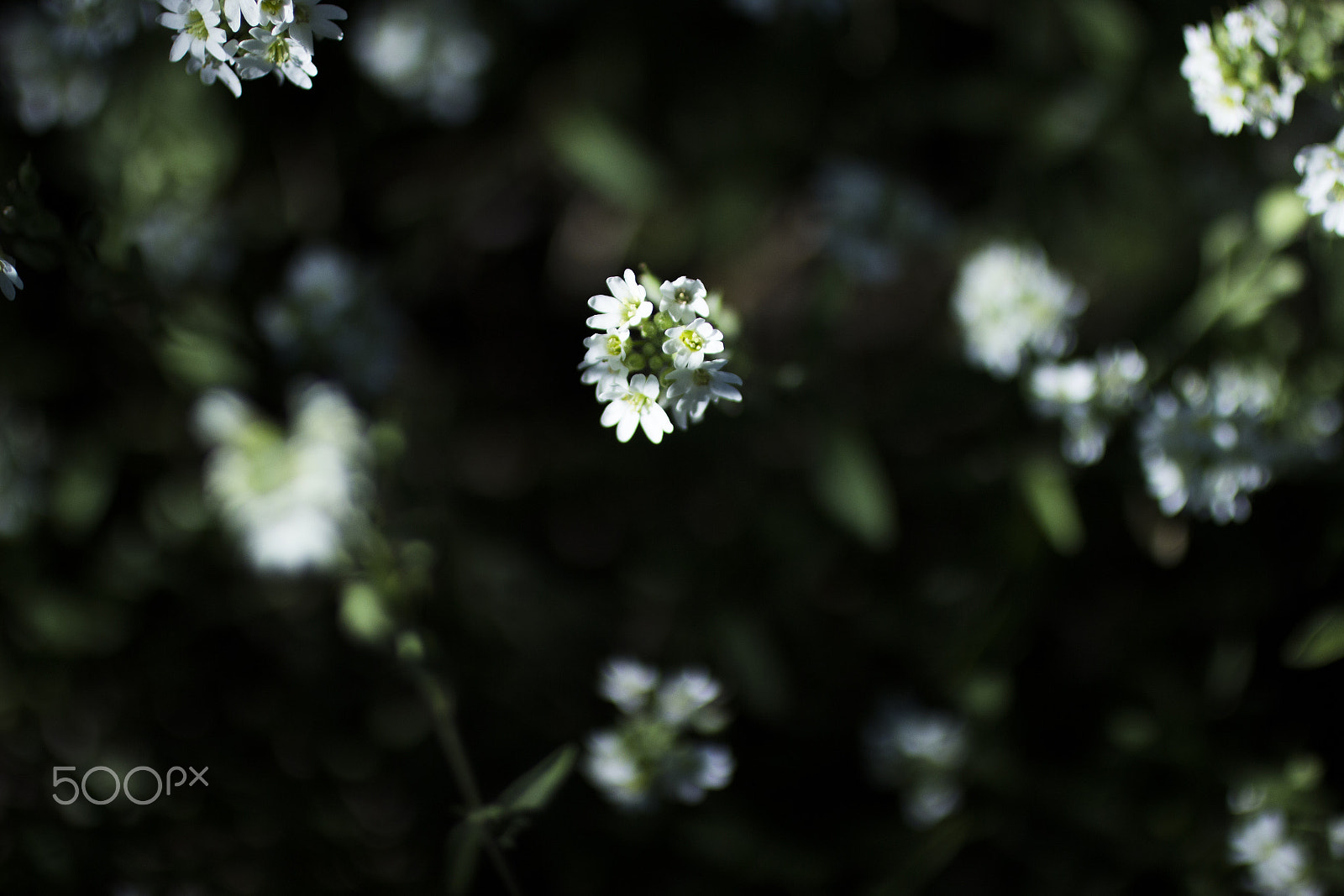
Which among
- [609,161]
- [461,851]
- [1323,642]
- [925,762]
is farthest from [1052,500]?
[609,161]

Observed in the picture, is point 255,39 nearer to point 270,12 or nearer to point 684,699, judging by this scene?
point 270,12

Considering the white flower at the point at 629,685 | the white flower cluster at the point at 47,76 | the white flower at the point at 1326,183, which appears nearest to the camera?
the white flower at the point at 1326,183

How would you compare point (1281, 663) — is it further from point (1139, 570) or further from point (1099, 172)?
point (1099, 172)

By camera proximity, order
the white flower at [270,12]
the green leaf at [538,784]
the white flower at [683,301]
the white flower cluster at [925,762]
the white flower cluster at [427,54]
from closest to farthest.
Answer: the white flower at [683,301] → the white flower at [270,12] → the green leaf at [538,784] → the white flower cluster at [925,762] → the white flower cluster at [427,54]

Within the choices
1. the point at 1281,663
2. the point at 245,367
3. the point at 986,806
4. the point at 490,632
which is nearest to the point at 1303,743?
the point at 1281,663

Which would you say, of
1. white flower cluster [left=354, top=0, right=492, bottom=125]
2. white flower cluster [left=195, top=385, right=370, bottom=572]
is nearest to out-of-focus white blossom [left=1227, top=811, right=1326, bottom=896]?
white flower cluster [left=195, top=385, right=370, bottom=572]

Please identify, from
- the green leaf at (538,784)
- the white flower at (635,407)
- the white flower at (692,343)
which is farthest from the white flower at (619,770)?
the white flower at (692,343)

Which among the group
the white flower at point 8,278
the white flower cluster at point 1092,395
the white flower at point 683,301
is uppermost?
the white flower at point 8,278

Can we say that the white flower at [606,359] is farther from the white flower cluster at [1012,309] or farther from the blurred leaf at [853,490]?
the white flower cluster at [1012,309]
